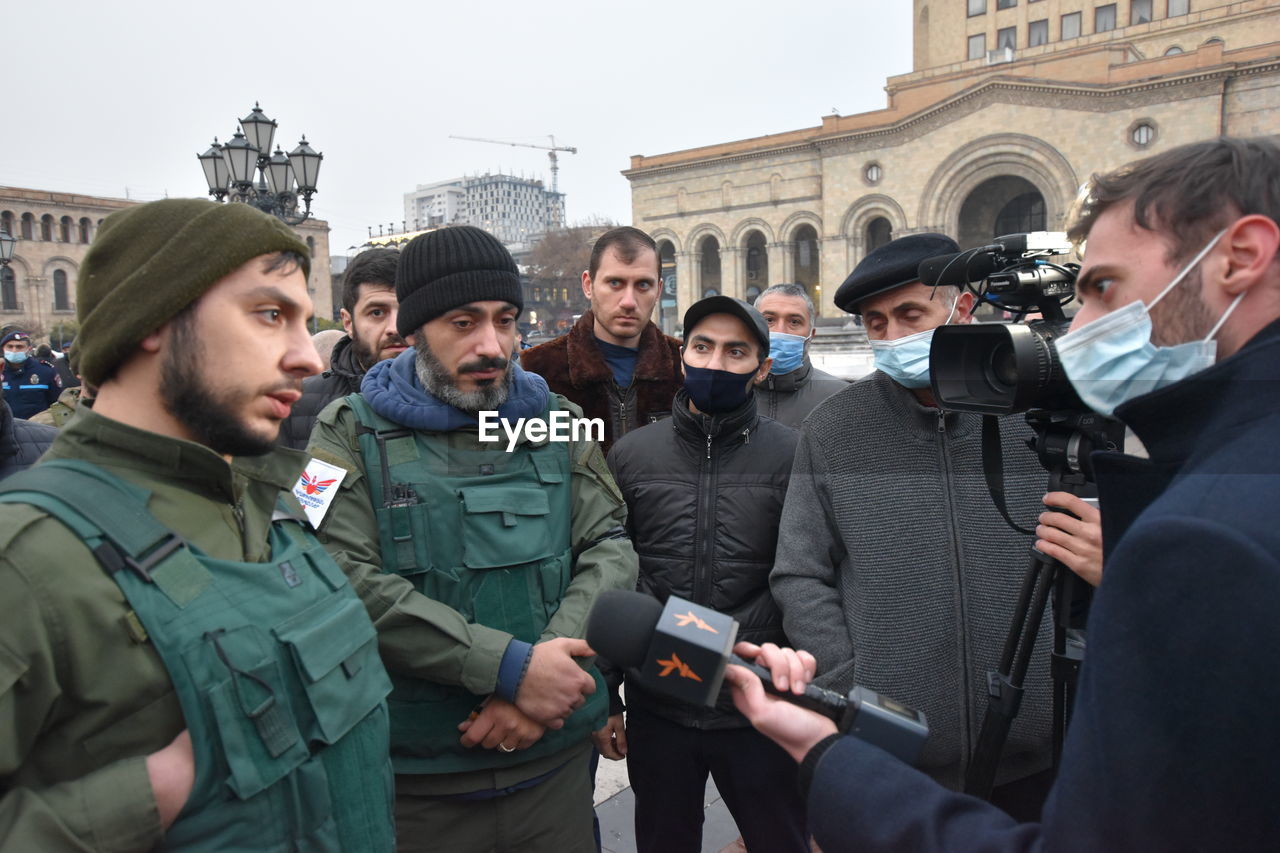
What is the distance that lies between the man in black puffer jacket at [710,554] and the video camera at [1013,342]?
851 mm

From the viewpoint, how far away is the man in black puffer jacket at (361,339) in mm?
3768

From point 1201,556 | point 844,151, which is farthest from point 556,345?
point 844,151

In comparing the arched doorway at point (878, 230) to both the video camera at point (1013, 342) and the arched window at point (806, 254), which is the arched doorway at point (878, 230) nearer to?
the arched window at point (806, 254)

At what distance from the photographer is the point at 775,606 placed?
2678 mm

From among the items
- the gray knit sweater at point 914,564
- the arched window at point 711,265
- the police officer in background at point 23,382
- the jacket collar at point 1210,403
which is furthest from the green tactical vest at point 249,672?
the arched window at point 711,265

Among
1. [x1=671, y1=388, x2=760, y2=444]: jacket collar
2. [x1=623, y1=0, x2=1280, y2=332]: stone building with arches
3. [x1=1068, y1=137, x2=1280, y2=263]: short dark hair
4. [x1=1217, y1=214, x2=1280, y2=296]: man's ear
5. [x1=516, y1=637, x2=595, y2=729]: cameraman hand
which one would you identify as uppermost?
[x1=623, y1=0, x2=1280, y2=332]: stone building with arches

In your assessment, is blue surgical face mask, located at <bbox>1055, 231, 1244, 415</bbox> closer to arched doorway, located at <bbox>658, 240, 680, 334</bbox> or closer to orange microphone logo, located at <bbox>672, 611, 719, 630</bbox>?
orange microphone logo, located at <bbox>672, 611, 719, 630</bbox>

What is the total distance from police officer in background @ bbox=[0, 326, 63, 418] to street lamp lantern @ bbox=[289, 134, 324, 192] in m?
3.55

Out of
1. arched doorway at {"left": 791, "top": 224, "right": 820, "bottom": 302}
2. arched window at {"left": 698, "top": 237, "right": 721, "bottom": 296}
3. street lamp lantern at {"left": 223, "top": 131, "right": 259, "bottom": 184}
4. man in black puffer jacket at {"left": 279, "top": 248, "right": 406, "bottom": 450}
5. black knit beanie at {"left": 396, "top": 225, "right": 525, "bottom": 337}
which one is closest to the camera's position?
black knit beanie at {"left": 396, "top": 225, "right": 525, "bottom": 337}

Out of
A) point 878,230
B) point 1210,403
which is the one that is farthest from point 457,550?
point 878,230

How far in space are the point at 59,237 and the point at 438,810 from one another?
588 cm

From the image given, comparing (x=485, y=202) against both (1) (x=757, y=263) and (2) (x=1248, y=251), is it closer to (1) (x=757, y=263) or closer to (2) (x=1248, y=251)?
(1) (x=757, y=263)

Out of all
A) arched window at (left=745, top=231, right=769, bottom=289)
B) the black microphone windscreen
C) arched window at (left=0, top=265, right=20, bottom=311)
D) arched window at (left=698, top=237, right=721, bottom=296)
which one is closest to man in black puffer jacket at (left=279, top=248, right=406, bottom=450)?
the black microphone windscreen

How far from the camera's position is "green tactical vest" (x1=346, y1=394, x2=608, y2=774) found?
212 centimetres
